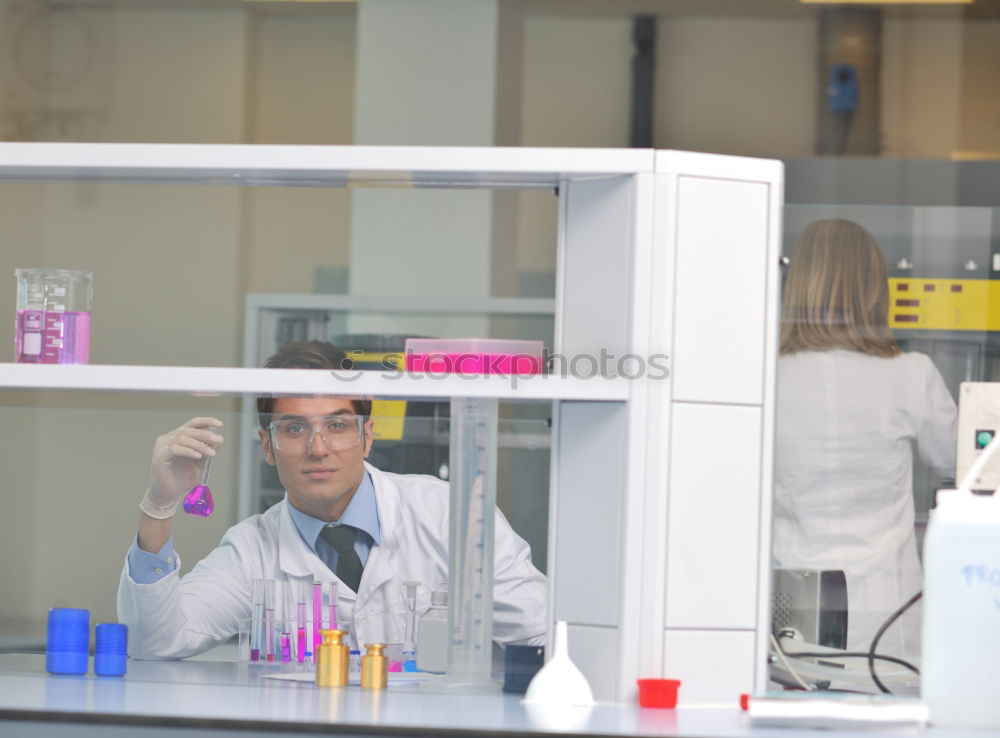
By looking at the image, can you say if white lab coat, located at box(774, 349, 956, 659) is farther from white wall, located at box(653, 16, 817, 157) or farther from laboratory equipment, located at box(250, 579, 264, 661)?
white wall, located at box(653, 16, 817, 157)

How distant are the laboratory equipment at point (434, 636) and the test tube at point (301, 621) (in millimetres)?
156

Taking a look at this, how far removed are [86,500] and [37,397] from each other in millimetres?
195

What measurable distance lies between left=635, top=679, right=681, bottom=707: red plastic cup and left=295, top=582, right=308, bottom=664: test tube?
1.55ft

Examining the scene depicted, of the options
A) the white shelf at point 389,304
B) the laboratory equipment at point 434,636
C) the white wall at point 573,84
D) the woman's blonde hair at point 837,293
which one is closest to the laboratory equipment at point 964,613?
the woman's blonde hair at point 837,293

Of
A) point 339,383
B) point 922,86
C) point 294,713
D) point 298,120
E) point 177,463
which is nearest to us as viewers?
point 294,713

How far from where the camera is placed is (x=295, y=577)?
63.4 inches

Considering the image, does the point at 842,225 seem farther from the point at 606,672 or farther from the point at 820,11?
the point at 820,11

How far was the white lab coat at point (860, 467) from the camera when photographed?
59.6 inches

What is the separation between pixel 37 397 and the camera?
5.12ft

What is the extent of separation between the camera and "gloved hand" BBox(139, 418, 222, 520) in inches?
62.6

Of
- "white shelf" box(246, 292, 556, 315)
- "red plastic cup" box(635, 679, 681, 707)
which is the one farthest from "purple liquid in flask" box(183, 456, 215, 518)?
"white shelf" box(246, 292, 556, 315)

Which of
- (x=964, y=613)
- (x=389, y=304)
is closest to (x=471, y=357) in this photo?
(x=964, y=613)

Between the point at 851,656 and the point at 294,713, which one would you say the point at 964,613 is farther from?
the point at 294,713

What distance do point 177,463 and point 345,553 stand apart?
0.24 meters
